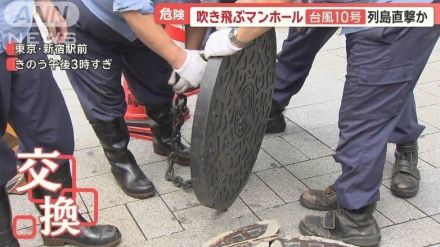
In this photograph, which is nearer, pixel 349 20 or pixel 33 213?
pixel 349 20

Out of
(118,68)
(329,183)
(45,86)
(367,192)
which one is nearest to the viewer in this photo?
(45,86)

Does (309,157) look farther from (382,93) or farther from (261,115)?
(382,93)

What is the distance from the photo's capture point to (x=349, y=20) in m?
2.37

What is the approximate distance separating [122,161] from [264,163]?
2.93 ft

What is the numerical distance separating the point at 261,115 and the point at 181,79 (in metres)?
0.51

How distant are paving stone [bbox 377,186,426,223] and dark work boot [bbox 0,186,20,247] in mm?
1885

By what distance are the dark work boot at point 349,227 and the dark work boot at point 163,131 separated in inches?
38.5

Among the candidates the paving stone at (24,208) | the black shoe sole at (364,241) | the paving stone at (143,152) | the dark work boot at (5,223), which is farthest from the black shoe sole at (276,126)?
the dark work boot at (5,223)

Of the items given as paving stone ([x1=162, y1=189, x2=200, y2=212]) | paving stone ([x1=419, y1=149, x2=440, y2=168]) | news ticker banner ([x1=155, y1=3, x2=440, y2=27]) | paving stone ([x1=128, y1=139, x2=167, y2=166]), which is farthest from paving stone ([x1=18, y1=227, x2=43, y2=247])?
paving stone ([x1=419, y1=149, x2=440, y2=168])

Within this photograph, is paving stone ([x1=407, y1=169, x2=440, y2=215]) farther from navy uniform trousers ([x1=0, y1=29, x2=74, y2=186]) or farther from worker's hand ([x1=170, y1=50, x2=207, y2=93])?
navy uniform trousers ([x1=0, y1=29, x2=74, y2=186])

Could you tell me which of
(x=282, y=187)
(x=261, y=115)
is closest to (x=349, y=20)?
(x=261, y=115)

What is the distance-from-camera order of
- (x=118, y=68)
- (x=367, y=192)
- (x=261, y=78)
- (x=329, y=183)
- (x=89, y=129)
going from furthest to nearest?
(x=89, y=129), (x=329, y=183), (x=118, y=68), (x=261, y=78), (x=367, y=192)

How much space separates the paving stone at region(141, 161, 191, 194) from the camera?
10.4 feet

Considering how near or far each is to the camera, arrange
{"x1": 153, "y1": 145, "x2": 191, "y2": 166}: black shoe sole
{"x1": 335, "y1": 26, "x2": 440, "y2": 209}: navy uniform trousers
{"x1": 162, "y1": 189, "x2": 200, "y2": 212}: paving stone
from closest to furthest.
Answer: {"x1": 335, "y1": 26, "x2": 440, "y2": 209}: navy uniform trousers < {"x1": 162, "y1": 189, "x2": 200, "y2": 212}: paving stone < {"x1": 153, "y1": 145, "x2": 191, "y2": 166}: black shoe sole
